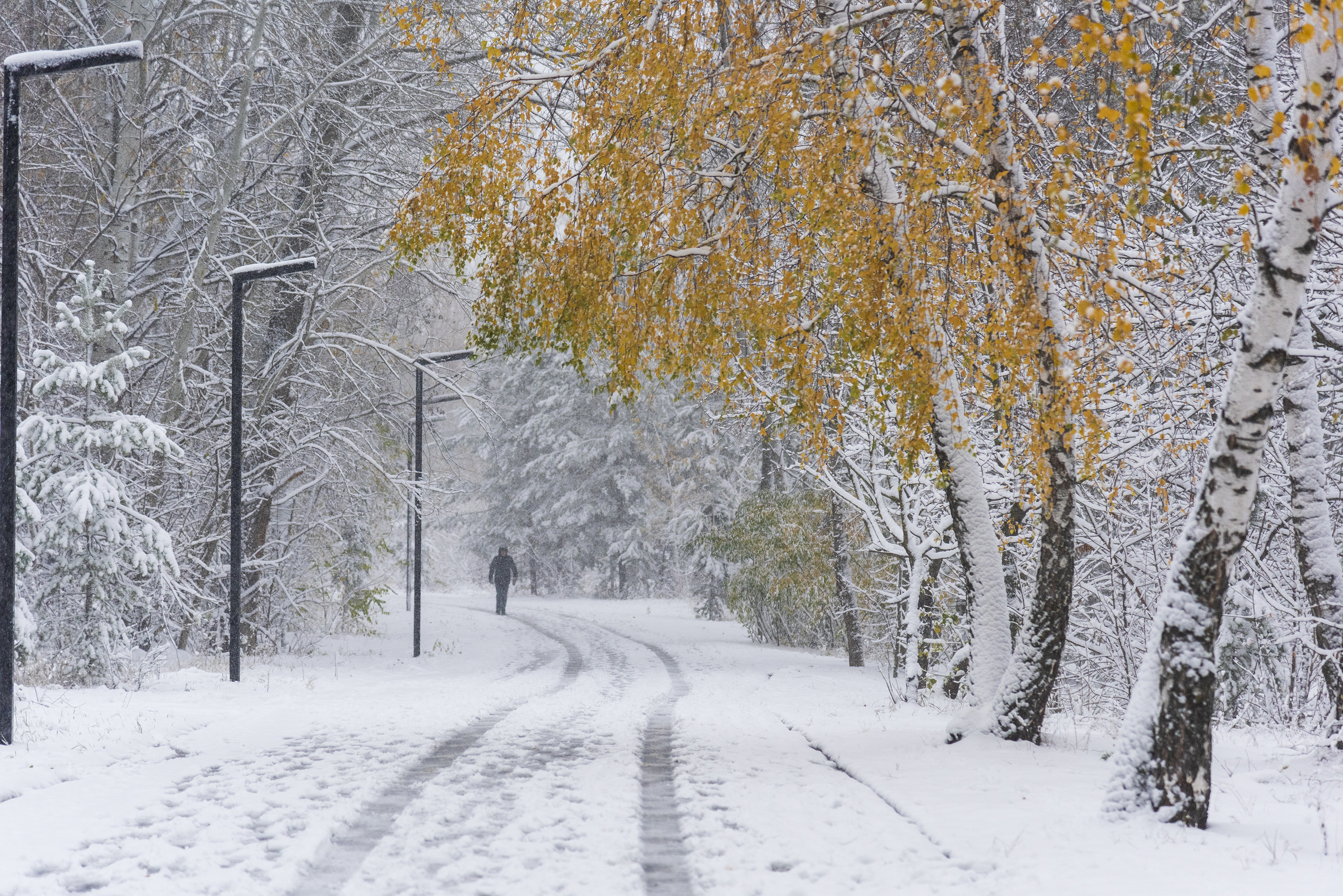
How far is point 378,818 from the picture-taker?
664cm

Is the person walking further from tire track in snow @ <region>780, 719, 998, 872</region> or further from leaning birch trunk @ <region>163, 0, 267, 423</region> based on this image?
tire track in snow @ <region>780, 719, 998, 872</region>

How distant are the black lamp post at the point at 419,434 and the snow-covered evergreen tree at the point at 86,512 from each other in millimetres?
6861

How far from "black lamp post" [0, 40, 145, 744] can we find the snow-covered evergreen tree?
3904mm

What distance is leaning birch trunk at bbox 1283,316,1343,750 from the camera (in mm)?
8008

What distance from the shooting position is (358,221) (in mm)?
20250

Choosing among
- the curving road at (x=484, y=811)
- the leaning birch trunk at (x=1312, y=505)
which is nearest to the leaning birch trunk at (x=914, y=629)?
the curving road at (x=484, y=811)

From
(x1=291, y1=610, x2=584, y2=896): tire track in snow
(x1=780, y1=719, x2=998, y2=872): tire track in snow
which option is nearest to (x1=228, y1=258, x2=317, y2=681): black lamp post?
(x1=291, y1=610, x2=584, y2=896): tire track in snow

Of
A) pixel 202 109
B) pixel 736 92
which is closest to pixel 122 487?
pixel 202 109

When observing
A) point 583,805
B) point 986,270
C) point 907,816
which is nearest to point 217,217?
point 986,270

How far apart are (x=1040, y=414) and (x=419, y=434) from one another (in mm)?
15524

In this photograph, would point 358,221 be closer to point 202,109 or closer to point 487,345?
point 202,109

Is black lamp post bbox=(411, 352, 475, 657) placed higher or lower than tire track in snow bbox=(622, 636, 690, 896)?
higher

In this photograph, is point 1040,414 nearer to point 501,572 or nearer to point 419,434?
point 419,434

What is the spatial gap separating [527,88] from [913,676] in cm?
953
